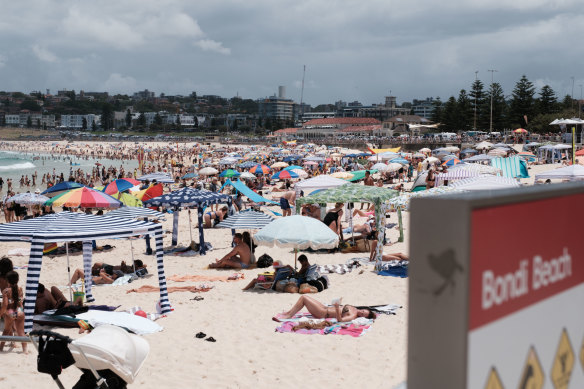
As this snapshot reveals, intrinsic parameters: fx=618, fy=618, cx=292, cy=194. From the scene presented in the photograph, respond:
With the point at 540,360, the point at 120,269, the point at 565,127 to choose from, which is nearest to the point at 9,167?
the point at 565,127

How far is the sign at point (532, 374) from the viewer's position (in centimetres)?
201

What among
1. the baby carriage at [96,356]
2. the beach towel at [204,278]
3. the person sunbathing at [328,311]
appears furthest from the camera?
the beach towel at [204,278]

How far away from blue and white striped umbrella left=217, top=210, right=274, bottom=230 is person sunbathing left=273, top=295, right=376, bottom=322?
Result: 13.3ft

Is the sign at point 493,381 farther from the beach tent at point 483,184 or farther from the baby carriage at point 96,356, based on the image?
the beach tent at point 483,184

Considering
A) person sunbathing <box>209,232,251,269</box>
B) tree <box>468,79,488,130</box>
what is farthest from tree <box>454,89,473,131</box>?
person sunbathing <box>209,232,251,269</box>

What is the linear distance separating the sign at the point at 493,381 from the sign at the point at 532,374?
0.15 m

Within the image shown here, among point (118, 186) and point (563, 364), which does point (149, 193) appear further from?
point (563, 364)

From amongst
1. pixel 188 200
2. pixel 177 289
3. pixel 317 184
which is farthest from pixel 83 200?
pixel 317 184

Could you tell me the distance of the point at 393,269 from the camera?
10.3m

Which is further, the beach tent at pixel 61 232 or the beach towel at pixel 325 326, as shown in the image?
the beach tent at pixel 61 232

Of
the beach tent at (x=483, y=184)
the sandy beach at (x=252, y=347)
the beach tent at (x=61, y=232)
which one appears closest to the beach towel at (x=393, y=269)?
the sandy beach at (x=252, y=347)

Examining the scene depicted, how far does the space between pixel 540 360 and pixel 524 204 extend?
0.56 meters

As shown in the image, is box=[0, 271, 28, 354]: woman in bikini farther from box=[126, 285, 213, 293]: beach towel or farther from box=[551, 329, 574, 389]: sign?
box=[551, 329, 574, 389]: sign

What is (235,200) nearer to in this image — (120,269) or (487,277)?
(120,269)
